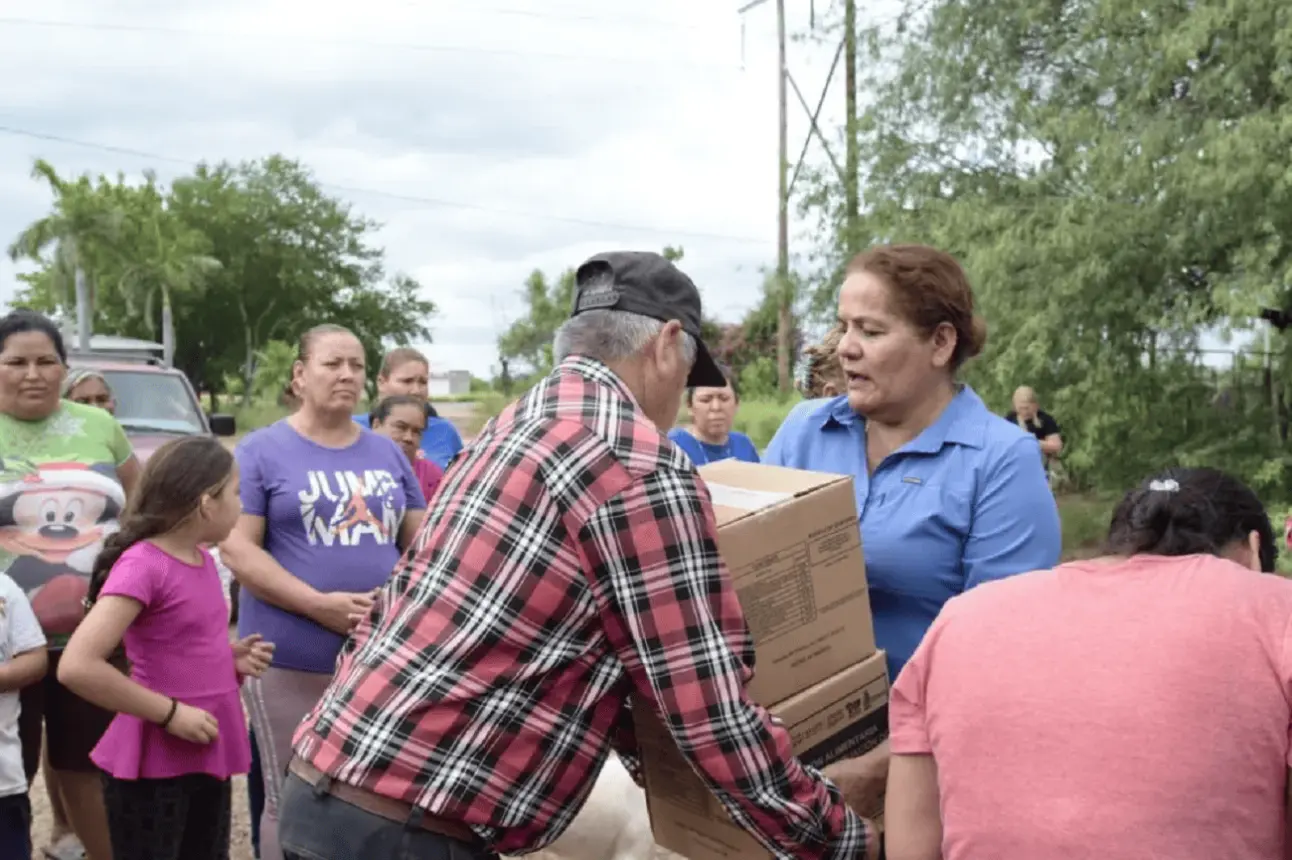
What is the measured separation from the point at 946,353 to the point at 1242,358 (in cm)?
1137

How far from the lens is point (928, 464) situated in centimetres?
262

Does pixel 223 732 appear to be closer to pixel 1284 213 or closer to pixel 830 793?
pixel 830 793

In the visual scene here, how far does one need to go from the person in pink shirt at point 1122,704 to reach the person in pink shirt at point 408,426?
11.2 feet

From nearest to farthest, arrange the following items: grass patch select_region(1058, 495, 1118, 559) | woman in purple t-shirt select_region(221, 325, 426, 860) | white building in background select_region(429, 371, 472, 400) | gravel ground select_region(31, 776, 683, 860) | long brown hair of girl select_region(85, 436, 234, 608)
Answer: long brown hair of girl select_region(85, 436, 234, 608), woman in purple t-shirt select_region(221, 325, 426, 860), gravel ground select_region(31, 776, 683, 860), grass patch select_region(1058, 495, 1118, 559), white building in background select_region(429, 371, 472, 400)

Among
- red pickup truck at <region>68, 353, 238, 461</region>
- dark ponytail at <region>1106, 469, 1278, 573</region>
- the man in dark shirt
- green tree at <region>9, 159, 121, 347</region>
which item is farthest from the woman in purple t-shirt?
green tree at <region>9, 159, 121, 347</region>

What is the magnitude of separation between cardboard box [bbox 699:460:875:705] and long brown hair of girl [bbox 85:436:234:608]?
161 centimetres

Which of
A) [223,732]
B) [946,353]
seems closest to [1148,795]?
[946,353]

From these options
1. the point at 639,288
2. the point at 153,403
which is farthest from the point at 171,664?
the point at 153,403

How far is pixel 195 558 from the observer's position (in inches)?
135

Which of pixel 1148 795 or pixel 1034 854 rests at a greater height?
pixel 1148 795

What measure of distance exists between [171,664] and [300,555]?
57 cm

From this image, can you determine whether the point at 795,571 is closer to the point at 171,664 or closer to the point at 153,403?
the point at 171,664

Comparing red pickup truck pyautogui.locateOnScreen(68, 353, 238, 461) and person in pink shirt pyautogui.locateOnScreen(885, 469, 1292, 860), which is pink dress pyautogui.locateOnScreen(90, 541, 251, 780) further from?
red pickup truck pyautogui.locateOnScreen(68, 353, 238, 461)

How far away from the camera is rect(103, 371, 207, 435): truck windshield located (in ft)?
30.3
